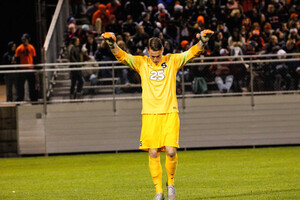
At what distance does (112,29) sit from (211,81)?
525 centimetres

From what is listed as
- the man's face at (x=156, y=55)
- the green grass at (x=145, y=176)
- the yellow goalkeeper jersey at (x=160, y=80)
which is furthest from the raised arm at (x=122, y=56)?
the green grass at (x=145, y=176)

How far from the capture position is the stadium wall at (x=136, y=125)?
61.5ft

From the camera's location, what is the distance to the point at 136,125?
18.9 metres

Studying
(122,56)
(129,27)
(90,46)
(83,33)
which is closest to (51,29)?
(83,33)

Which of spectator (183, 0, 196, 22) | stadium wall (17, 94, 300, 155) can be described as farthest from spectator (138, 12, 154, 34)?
stadium wall (17, 94, 300, 155)

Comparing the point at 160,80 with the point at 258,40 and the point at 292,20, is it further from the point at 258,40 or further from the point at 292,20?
the point at 292,20

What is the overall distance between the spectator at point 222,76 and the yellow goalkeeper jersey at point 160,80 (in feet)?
29.4

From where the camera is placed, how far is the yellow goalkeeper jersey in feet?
30.6

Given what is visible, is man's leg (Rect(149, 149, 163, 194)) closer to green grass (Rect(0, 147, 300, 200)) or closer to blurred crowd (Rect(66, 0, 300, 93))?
green grass (Rect(0, 147, 300, 200))

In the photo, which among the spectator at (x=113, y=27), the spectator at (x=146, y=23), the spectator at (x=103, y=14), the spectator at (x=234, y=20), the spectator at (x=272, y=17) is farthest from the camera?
the spectator at (x=103, y=14)

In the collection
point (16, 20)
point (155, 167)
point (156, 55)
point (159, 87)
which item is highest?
point (16, 20)

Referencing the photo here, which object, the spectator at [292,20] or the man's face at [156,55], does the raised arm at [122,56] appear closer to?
the man's face at [156,55]

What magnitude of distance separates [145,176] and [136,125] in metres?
5.89

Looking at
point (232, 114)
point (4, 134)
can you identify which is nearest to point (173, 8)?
point (232, 114)
